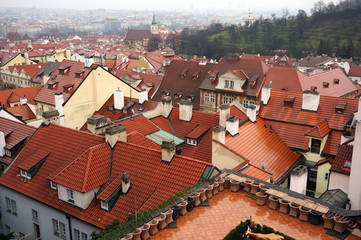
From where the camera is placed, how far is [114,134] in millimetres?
20781

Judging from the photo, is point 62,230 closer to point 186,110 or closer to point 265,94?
point 186,110

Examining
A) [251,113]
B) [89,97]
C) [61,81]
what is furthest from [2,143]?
[251,113]

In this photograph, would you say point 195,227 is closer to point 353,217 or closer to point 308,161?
point 353,217

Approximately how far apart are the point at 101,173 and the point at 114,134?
2.51 meters

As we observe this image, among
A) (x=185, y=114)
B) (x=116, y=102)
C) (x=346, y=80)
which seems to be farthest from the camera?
(x=346, y=80)

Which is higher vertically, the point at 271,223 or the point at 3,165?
the point at 271,223

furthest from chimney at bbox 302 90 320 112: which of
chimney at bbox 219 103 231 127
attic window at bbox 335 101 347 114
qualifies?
chimney at bbox 219 103 231 127

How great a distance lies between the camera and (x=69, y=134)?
75.1 ft

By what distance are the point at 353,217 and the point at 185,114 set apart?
59.3 feet

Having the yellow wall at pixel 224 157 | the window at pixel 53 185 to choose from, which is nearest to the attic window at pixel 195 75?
the yellow wall at pixel 224 157

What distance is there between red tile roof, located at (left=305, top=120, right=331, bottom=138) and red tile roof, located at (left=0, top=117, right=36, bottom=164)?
2121 cm

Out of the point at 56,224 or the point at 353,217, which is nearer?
the point at 353,217

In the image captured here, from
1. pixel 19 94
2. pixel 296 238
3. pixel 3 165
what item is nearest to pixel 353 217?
pixel 296 238

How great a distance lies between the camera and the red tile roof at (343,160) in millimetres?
20203
